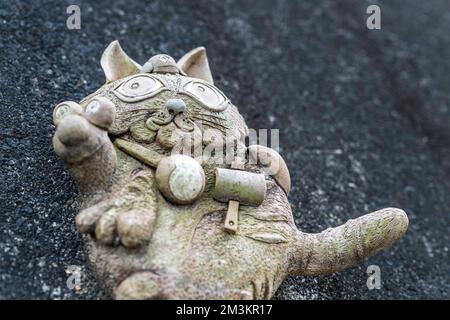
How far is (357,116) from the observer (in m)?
3.01

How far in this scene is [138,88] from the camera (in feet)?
5.92

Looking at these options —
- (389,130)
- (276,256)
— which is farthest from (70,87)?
(389,130)

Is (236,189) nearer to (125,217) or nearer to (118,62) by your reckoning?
(125,217)

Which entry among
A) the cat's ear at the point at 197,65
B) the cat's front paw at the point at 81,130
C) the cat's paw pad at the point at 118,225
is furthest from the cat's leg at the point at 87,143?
the cat's ear at the point at 197,65

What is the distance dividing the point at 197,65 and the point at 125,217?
759 mm

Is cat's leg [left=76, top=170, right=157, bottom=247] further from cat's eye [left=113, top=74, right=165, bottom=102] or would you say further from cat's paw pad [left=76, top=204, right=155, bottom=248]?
cat's eye [left=113, top=74, right=165, bottom=102]

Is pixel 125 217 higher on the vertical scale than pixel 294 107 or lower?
higher

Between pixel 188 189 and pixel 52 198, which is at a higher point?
pixel 188 189

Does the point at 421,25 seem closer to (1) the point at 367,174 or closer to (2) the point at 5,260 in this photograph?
(1) the point at 367,174

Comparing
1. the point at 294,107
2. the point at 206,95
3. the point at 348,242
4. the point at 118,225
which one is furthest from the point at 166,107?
the point at 294,107

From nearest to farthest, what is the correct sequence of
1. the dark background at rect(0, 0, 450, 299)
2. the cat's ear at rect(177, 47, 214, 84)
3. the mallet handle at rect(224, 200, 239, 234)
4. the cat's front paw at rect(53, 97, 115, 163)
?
the cat's front paw at rect(53, 97, 115, 163) < the mallet handle at rect(224, 200, 239, 234) < the dark background at rect(0, 0, 450, 299) < the cat's ear at rect(177, 47, 214, 84)

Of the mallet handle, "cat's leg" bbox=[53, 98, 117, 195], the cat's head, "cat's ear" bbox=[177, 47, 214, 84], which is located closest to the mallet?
the mallet handle

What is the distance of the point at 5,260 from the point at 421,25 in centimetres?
306

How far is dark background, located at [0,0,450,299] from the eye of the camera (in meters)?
1.93
